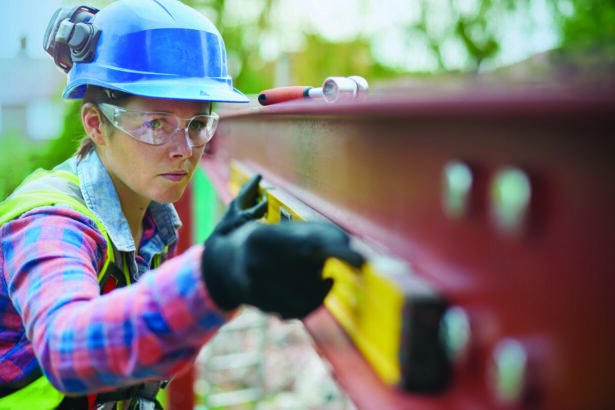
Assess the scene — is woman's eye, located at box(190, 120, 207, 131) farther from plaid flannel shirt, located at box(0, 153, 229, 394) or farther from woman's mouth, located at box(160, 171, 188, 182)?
plaid flannel shirt, located at box(0, 153, 229, 394)

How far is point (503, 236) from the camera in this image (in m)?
0.61

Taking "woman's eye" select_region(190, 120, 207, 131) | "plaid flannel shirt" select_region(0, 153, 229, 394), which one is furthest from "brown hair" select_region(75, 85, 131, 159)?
"plaid flannel shirt" select_region(0, 153, 229, 394)

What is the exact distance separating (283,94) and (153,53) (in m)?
0.46

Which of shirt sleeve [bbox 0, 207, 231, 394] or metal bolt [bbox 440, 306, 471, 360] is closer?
metal bolt [bbox 440, 306, 471, 360]

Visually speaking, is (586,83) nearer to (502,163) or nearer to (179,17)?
(502,163)

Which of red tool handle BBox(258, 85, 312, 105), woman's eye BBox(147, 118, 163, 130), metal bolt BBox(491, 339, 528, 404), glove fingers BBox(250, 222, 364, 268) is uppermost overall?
red tool handle BBox(258, 85, 312, 105)

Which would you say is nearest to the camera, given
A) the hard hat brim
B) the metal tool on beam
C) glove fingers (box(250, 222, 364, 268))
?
glove fingers (box(250, 222, 364, 268))

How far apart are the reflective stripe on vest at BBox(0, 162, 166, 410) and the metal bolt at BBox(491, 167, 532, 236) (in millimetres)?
1227

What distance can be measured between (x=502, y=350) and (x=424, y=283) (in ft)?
0.45

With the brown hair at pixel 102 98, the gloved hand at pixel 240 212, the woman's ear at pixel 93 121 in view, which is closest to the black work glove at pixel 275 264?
the gloved hand at pixel 240 212

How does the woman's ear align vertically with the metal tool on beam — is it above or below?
below

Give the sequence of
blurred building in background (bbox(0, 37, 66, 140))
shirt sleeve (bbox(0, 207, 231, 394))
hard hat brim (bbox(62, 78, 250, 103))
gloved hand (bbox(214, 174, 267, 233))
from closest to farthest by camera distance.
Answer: shirt sleeve (bbox(0, 207, 231, 394)) → gloved hand (bbox(214, 174, 267, 233)) → hard hat brim (bbox(62, 78, 250, 103)) → blurred building in background (bbox(0, 37, 66, 140))

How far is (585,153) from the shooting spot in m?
0.51

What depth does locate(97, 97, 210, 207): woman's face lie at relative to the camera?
5.71 ft
